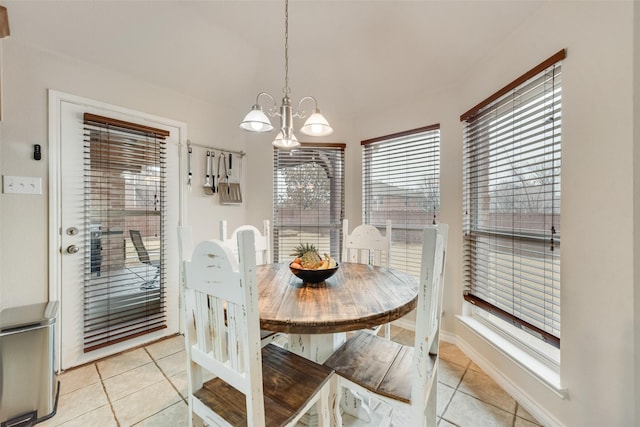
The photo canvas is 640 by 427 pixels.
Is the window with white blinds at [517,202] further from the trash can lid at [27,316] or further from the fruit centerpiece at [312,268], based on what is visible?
the trash can lid at [27,316]

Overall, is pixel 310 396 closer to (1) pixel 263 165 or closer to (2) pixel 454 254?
(2) pixel 454 254

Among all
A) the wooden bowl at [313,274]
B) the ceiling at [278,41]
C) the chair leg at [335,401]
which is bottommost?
the chair leg at [335,401]

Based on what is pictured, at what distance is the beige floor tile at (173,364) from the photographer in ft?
6.22

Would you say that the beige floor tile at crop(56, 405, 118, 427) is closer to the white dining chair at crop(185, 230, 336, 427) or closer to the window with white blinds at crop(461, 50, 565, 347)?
the white dining chair at crop(185, 230, 336, 427)

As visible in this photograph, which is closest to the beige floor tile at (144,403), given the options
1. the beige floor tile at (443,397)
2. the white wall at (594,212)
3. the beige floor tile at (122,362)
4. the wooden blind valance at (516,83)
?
the beige floor tile at (122,362)

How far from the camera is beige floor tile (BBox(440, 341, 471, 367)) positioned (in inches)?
79.1

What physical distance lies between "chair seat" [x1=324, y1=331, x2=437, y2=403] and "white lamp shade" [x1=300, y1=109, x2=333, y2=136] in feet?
4.26

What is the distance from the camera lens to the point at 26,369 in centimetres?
146

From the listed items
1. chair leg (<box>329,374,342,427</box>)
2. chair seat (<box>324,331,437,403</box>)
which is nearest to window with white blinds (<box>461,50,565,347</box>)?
chair seat (<box>324,331,437,403</box>)

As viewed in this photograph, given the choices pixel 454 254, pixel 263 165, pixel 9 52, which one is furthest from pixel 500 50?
pixel 9 52

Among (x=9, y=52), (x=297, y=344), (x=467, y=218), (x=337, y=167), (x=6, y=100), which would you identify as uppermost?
(x=9, y=52)

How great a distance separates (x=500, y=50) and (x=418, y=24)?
0.63 metres

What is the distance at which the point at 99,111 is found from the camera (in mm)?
2014

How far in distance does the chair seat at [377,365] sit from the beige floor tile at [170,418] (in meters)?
0.99
